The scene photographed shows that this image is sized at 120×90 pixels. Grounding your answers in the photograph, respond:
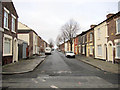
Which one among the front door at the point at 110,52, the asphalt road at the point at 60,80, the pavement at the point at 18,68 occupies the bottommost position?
the asphalt road at the point at 60,80

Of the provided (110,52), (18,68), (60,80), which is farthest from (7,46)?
(110,52)

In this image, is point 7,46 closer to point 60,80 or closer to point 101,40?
point 60,80

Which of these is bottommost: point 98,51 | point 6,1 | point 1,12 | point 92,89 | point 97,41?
point 92,89

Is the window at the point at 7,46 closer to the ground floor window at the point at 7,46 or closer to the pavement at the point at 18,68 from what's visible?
the ground floor window at the point at 7,46

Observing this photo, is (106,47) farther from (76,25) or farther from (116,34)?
(76,25)

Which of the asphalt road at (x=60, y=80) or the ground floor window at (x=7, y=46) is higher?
the ground floor window at (x=7, y=46)

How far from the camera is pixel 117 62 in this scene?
13.4 meters

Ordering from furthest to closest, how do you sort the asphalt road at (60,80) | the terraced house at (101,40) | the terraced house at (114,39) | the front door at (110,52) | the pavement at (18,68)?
the terraced house at (101,40)
the front door at (110,52)
the terraced house at (114,39)
the pavement at (18,68)
the asphalt road at (60,80)

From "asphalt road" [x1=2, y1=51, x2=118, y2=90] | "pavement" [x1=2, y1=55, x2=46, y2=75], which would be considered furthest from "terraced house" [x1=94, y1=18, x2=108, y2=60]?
"pavement" [x1=2, y1=55, x2=46, y2=75]

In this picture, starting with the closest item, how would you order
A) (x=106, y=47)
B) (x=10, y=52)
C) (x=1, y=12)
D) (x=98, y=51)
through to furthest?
(x=1, y=12) < (x=10, y=52) < (x=106, y=47) < (x=98, y=51)

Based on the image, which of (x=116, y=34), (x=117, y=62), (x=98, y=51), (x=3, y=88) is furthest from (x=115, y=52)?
(x=3, y=88)

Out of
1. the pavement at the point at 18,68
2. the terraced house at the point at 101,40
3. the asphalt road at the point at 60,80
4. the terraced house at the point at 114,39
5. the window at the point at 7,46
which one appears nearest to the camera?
the asphalt road at the point at 60,80

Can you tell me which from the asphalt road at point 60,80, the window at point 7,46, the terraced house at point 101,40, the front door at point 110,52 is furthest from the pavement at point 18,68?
the terraced house at point 101,40

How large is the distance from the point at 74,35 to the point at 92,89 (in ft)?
96.5
